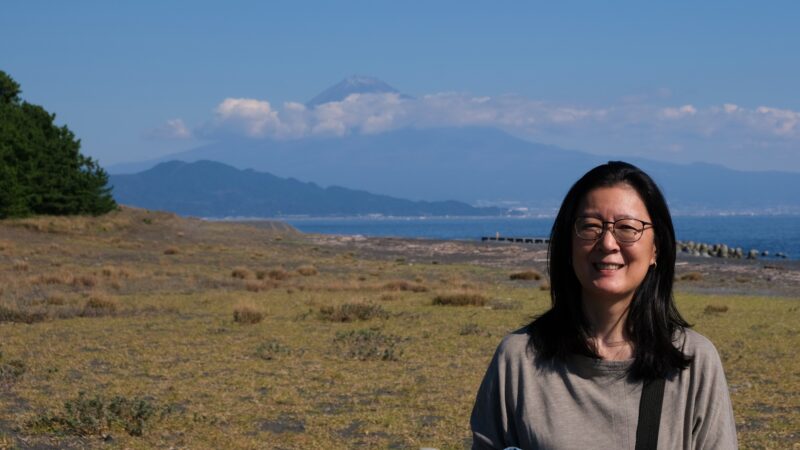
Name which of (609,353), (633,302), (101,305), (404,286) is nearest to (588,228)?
(633,302)

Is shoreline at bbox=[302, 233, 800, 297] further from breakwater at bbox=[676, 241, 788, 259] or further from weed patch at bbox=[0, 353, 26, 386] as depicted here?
weed patch at bbox=[0, 353, 26, 386]

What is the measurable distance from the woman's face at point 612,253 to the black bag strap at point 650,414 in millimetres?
306

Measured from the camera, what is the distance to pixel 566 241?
320 centimetres

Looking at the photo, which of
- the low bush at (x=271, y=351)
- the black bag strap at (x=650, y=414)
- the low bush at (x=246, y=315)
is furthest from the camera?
the low bush at (x=246, y=315)

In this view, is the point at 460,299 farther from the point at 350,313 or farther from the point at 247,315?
the point at 247,315

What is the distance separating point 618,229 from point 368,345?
1130 centimetres

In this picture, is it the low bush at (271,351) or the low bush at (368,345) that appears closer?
the low bush at (368,345)

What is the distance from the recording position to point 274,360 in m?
13.4

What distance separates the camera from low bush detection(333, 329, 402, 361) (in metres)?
13.4

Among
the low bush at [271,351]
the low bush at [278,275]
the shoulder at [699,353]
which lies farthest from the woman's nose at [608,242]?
the low bush at [278,275]

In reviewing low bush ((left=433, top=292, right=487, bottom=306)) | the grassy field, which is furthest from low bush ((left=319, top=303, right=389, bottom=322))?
low bush ((left=433, top=292, right=487, bottom=306))

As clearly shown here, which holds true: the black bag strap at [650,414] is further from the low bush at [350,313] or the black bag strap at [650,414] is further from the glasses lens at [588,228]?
the low bush at [350,313]

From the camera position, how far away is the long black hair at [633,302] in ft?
9.71

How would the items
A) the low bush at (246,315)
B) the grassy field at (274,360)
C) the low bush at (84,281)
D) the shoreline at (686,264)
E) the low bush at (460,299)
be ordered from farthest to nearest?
1. the shoreline at (686,264)
2. the low bush at (84,281)
3. the low bush at (460,299)
4. the low bush at (246,315)
5. the grassy field at (274,360)
